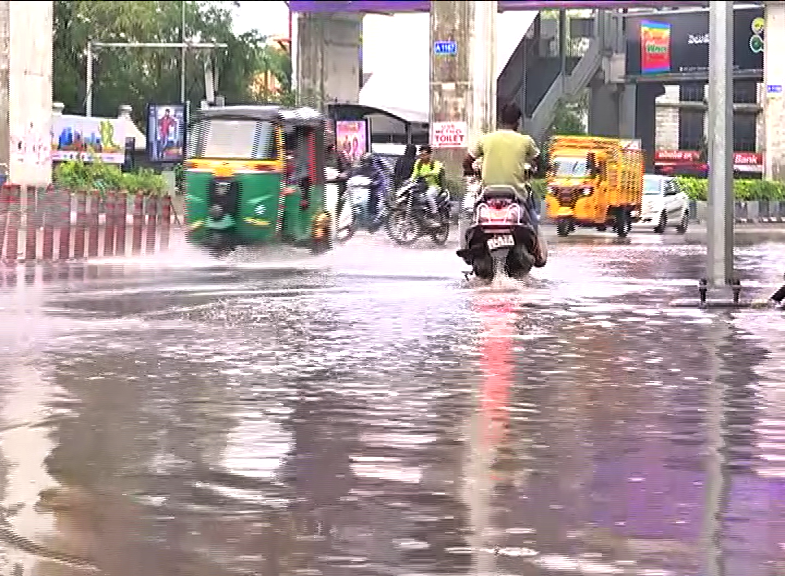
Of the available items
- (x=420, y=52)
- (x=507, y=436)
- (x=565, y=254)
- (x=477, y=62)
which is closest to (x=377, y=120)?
(x=420, y=52)

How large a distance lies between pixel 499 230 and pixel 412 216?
1506cm

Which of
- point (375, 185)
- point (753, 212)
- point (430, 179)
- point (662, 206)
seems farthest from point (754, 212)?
point (430, 179)

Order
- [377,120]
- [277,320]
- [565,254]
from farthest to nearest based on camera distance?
[377,120], [565,254], [277,320]

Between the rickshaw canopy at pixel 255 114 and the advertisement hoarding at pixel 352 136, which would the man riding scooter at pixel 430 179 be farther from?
the advertisement hoarding at pixel 352 136

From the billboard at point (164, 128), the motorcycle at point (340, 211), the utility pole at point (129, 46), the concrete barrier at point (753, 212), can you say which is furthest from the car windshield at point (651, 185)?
the utility pole at point (129, 46)

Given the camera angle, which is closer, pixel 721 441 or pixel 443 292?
pixel 721 441

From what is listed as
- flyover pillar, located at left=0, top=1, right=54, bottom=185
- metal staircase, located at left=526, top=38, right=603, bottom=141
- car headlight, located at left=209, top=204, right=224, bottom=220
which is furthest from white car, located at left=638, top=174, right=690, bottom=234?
metal staircase, located at left=526, top=38, right=603, bottom=141

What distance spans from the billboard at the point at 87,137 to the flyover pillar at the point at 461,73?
1237 cm

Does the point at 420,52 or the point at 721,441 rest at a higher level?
the point at 420,52

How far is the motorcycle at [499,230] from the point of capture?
65.6 feet

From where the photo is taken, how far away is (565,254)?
31.2 metres

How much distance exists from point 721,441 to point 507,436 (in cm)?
95

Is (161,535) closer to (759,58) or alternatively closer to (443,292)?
(443,292)

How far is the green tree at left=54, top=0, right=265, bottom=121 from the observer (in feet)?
298
